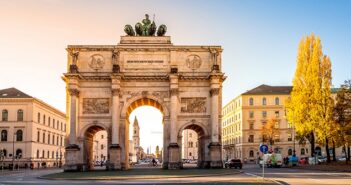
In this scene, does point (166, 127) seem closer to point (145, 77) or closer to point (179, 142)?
point (179, 142)

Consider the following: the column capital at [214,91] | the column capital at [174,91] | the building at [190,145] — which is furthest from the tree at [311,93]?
the building at [190,145]

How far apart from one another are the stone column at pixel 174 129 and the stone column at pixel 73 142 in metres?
9.46

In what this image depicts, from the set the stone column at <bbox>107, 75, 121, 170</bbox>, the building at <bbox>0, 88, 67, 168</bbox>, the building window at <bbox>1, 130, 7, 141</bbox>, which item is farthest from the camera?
the building window at <bbox>1, 130, 7, 141</bbox>

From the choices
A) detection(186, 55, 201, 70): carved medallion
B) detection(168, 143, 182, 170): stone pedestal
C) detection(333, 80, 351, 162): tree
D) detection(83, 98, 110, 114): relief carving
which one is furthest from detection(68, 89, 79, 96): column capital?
detection(333, 80, 351, 162): tree

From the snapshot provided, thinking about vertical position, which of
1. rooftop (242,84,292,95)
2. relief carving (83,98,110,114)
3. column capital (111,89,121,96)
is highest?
rooftop (242,84,292,95)

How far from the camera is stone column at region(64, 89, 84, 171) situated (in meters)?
48.3

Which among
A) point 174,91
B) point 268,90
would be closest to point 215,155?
point 174,91

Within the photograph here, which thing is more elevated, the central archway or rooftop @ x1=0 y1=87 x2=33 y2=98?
rooftop @ x1=0 y1=87 x2=33 y2=98

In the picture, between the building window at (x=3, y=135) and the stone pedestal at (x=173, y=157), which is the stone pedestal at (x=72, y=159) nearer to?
the stone pedestal at (x=173, y=157)

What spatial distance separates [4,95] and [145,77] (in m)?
34.5

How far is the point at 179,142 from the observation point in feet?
166

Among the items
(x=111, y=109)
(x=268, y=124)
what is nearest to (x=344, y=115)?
(x=111, y=109)

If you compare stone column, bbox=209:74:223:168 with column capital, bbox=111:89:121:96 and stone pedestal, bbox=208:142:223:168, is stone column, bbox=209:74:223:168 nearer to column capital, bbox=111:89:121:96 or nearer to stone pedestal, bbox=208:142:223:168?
stone pedestal, bbox=208:142:223:168

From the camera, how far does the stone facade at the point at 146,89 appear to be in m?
49.7
